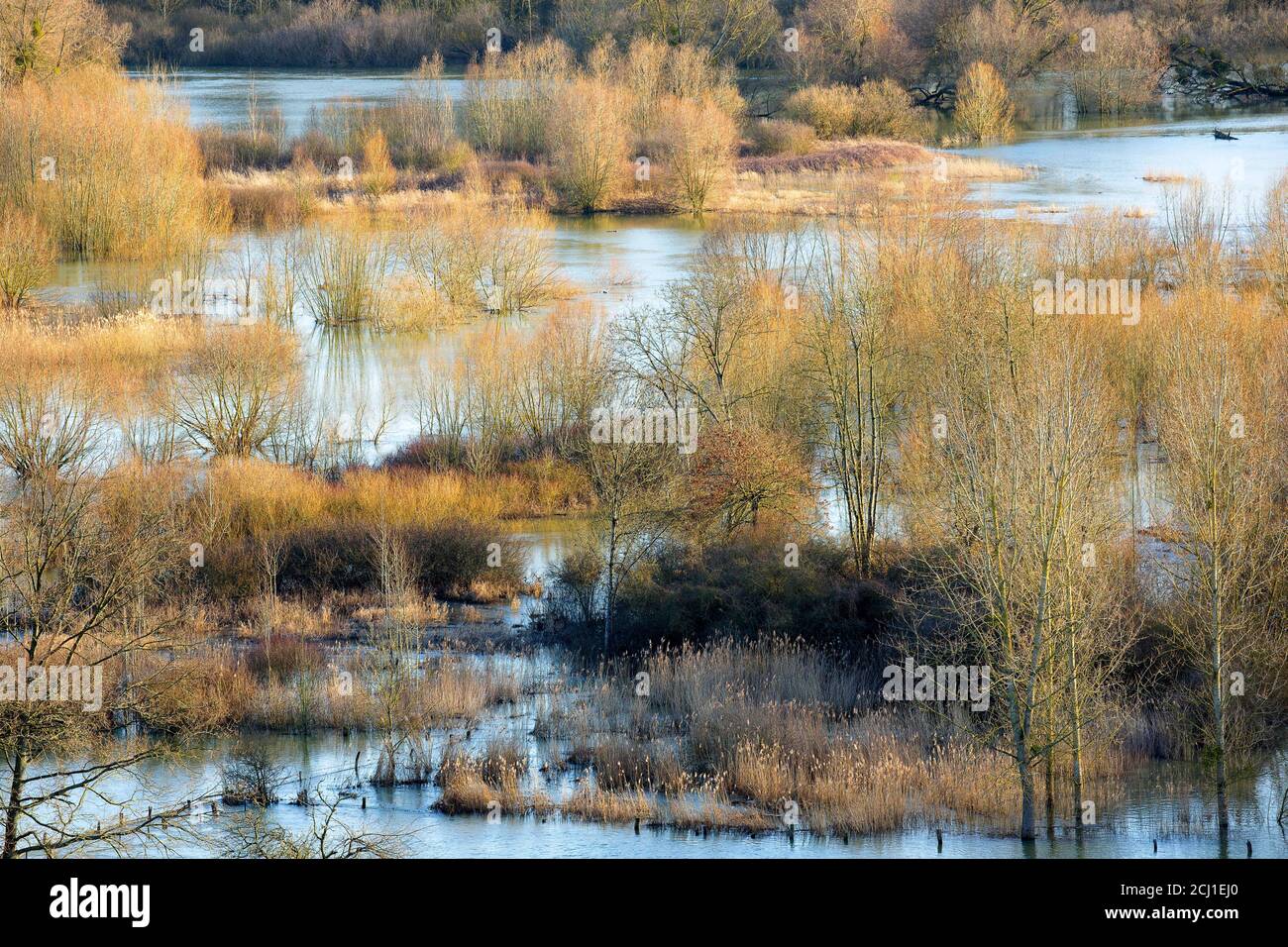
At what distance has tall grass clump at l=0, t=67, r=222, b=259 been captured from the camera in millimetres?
45156

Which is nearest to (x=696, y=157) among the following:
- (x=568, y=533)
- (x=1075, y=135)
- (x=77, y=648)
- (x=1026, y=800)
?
(x=1075, y=135)

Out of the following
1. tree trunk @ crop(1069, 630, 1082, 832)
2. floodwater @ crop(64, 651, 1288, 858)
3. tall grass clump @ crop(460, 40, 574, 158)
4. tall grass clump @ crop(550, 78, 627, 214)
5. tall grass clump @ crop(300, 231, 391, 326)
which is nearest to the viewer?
floodwater @ crop(64, 651, 1288, 858)

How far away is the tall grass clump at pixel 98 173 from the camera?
148 feet

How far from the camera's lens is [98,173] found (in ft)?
150

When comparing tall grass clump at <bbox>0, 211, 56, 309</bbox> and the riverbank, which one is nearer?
tall grass clump at <bbox>0, 211, 56, 309</bbox>

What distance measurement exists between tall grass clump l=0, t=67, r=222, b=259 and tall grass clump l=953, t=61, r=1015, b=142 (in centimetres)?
4621

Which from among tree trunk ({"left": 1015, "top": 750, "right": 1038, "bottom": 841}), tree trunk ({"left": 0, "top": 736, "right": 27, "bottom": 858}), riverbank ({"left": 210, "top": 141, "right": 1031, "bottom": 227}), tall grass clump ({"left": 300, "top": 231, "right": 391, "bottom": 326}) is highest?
riverbank ({"left": 210, "top": 141, "right": 1031, "bottom": 227})

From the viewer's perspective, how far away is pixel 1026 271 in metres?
32.1

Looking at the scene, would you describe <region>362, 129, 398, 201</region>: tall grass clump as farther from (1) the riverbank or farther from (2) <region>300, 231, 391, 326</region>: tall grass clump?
(2) <region>300, 231, 391, 326</region>: tall grass clump

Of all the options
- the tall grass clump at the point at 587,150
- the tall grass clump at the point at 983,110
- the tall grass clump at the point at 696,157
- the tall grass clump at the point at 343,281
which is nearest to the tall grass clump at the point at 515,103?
the tall grass clump at the point at 587,150

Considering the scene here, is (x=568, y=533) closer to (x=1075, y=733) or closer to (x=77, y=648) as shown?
(x=77, y=648)

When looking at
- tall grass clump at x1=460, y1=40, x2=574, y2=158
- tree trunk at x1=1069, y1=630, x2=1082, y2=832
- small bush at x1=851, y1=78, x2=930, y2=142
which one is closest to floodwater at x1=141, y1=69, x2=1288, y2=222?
tall grass clump at x1=460, y1=40, x2=574, y2=158

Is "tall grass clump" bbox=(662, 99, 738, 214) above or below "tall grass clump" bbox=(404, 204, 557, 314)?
above

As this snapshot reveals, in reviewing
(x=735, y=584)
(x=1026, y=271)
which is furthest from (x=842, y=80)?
(x=735, y=584)
